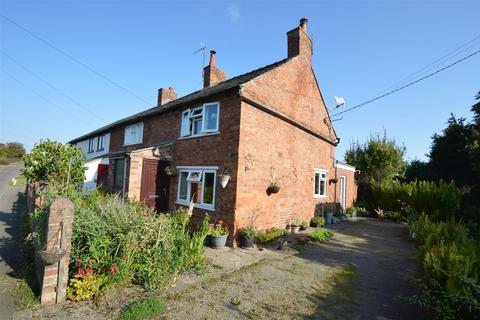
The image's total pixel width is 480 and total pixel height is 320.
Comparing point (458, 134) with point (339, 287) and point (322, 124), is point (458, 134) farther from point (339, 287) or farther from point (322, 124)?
point (339, 287)

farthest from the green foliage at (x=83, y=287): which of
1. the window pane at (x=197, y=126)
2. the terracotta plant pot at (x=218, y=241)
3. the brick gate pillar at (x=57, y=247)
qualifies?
the window pane at (x=197, y=126)

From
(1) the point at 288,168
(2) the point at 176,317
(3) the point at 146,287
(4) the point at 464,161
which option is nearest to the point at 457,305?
(2) the point at 176,317

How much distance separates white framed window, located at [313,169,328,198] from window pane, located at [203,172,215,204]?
5.85 meters

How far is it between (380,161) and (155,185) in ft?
57.5

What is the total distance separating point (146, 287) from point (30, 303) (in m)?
1.72

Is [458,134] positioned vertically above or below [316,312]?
above

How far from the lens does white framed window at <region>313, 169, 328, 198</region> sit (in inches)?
505

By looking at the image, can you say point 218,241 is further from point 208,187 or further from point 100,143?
point 100,143

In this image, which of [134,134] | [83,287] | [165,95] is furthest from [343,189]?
[83,287]

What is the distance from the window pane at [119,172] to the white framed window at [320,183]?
29.3 ft

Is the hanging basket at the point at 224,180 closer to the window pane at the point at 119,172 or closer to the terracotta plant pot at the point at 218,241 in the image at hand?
the terracotta plant pot at the point at 218,241

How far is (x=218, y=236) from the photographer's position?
745 centimetres

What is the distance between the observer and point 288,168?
Result: 1019cm

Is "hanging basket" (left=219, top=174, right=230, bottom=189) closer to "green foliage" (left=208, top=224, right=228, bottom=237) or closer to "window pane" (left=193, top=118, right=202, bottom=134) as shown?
"green foliage" (left=208, top=224, right=228, bottom=237)
